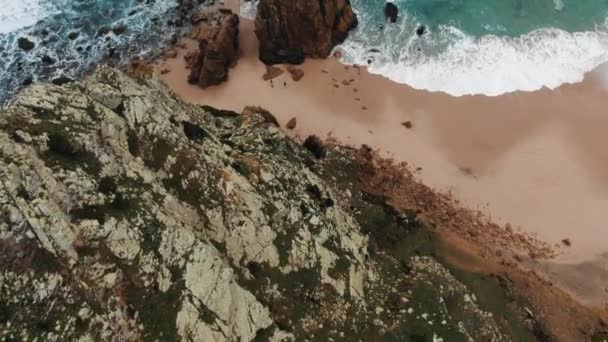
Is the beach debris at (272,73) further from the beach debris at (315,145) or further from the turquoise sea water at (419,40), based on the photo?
the beach debris at (315,145)

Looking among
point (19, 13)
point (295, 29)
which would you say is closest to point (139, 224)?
point (295, 29)

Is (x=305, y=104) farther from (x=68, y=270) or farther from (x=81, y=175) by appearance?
(x=68, y=270)

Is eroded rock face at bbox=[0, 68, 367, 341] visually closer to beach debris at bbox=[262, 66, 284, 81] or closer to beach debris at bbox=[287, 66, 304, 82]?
beach debris at bbox=[262, 66, 284, 81]

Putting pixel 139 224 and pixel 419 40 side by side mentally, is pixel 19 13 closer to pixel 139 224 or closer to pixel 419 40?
pixel 419 40

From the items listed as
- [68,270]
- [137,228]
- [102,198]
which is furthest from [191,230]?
[68,270]

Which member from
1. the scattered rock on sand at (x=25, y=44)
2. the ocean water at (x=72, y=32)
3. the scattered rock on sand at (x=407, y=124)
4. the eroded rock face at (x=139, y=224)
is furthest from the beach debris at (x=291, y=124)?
the scattered rock on sand at (x=25, y=44)

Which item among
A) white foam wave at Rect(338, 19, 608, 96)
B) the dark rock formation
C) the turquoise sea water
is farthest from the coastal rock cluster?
the dark rock formation

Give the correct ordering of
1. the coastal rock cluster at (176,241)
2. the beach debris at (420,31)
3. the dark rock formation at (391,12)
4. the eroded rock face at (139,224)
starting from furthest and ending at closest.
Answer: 1. the dark rock formation at (391,12)
2. the beach debris at (420,31)
3. the coastal rock cluster at (176,241)
4. the eroded rock face at (139,224)

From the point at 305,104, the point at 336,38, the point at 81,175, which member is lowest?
the point at 305,104
